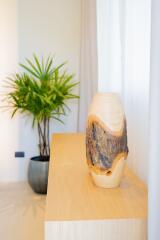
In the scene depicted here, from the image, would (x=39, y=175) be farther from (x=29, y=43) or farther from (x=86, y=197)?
(x=86, y=197)

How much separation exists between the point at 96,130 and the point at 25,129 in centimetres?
269

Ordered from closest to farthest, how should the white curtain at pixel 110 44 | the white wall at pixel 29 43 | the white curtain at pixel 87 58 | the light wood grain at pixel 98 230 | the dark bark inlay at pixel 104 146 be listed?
the light wood grain at pixel 98 230 < the dark bark inlay at pixel 104 146 < the white curtain at pixel 110 44 < the white curtain at pixel 87 58 < the white wall at pixel 29 43

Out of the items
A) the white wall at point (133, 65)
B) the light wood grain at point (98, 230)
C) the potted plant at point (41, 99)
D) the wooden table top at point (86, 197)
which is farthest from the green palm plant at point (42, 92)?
the light wood grain at point (98, 230)

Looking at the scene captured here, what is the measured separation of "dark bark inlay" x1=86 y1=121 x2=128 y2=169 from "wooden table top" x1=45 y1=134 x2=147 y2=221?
124 millimetres

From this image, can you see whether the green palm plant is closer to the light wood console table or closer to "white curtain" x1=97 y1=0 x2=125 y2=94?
"white curtain" x1=97 y1=0 x2=125 y2=94

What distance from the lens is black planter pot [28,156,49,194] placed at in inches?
126

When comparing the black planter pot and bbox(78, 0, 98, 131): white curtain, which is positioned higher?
bbox(78, 0, 98, 131): white curtain

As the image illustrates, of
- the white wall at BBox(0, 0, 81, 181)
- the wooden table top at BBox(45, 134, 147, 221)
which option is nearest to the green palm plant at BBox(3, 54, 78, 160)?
the white wall at BBox(0, 0, 81, 181)

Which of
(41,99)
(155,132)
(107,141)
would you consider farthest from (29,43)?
(155,132)

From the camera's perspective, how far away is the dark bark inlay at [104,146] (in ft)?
3.77

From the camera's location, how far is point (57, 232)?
886 millimetres

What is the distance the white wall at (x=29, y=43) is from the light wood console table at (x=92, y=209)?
7.87 ft

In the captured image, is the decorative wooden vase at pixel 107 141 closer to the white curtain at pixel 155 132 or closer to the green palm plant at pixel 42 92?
the white curtain at pixel 155 132

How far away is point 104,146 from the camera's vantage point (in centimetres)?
115
